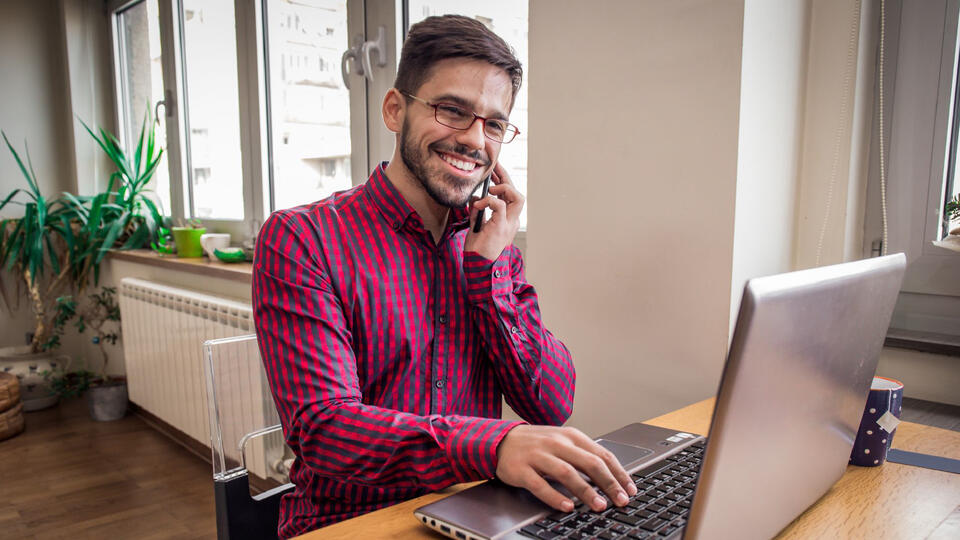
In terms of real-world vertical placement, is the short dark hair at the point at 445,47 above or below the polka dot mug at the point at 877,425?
above

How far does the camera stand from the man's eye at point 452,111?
3.45ft

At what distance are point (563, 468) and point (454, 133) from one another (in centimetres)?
58

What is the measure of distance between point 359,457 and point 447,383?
259 millimetres

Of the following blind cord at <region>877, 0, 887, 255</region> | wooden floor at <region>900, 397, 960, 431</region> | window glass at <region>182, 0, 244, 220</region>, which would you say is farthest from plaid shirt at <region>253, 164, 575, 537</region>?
window glass at <region>182, 0, 244, 220</region>

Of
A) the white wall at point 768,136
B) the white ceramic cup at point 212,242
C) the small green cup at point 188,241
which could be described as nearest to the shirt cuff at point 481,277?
the white wall at point 768,136

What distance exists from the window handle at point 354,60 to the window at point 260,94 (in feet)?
0.04

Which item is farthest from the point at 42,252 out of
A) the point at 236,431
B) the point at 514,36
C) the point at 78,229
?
the point at 236,431

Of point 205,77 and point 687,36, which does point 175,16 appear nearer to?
point 205,77

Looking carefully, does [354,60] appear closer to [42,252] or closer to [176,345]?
[176,345]

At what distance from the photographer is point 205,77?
10.3 feet

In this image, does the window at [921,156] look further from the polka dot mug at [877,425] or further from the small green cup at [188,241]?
the small green cup at [188,241]

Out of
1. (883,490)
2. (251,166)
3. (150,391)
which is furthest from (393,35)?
(150,391)

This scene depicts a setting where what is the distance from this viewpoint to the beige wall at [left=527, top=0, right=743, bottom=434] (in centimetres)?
126

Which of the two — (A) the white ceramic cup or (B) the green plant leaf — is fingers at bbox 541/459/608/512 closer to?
(A) the white ceramic cup
